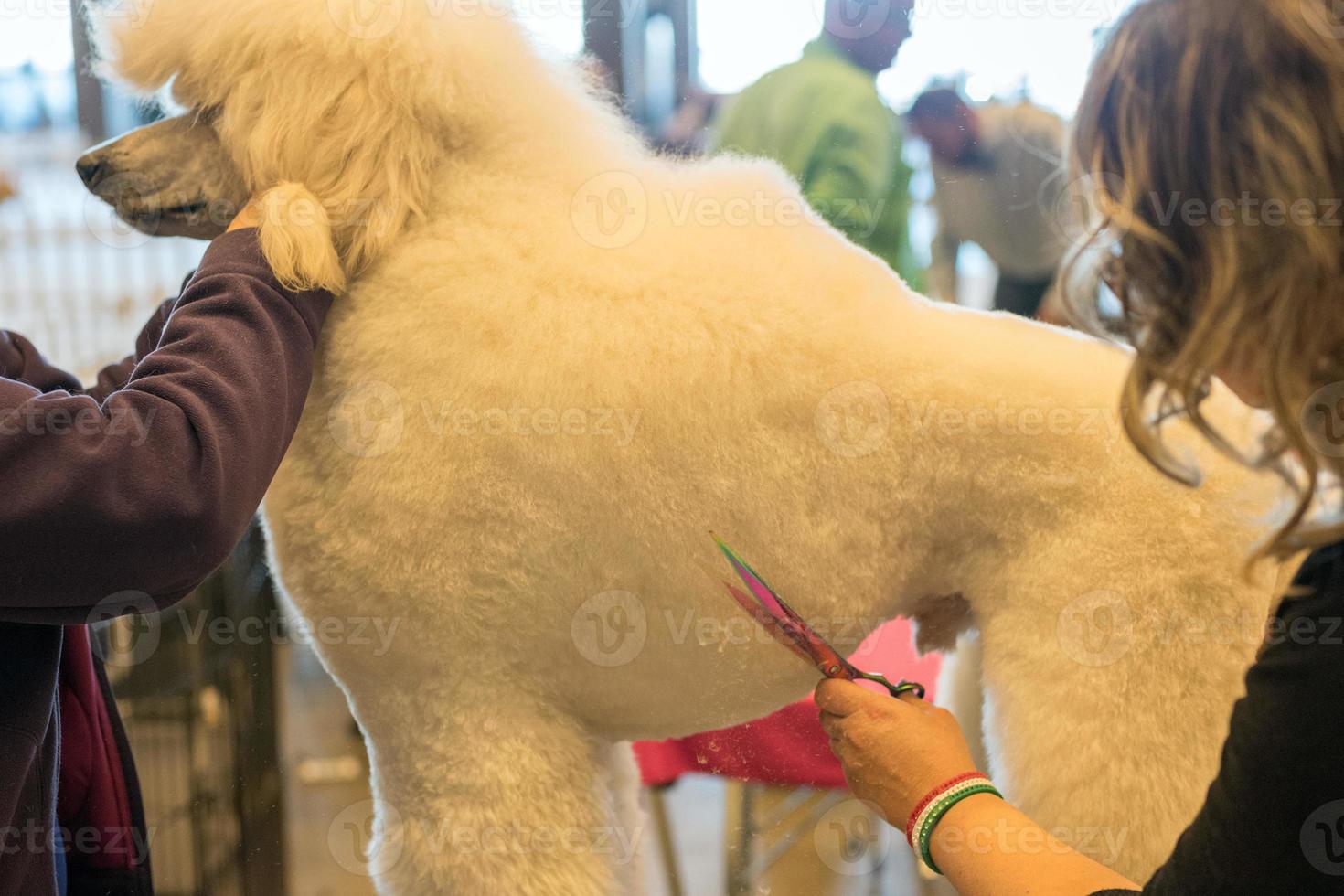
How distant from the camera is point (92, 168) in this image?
0.89 metres

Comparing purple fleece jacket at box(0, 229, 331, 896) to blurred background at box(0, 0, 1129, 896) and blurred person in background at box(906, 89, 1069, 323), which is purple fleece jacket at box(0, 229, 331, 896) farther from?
blurred person in background at box(906, 89, 1069, 323)

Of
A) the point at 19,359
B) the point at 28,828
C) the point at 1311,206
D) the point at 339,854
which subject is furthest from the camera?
the point at 339,854

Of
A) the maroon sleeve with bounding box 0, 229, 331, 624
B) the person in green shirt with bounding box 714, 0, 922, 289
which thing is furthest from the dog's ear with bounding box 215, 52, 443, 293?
the person in green shirt with bounding box 714, 0, 922, 289

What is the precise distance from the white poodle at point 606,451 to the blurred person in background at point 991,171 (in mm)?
385

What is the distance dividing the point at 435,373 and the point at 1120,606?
1.84 ft

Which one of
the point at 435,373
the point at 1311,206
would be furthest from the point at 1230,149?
the point at 435,373

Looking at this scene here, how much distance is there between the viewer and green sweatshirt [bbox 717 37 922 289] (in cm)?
113

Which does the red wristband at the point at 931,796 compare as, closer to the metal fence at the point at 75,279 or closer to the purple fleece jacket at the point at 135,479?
the purple fleece jacket at the point at 135,479

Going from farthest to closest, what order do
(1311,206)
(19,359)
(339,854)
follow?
(339,854)
(19,359)
(1311,206)

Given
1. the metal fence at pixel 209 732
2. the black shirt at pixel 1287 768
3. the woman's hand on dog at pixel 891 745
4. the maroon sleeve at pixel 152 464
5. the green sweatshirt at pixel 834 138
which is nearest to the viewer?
the black shirt at pixel 1287 768

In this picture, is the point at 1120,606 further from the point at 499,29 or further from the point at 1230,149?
the point at 499,29

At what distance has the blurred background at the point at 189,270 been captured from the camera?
3.98 feet

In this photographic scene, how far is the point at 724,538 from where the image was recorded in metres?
0.85

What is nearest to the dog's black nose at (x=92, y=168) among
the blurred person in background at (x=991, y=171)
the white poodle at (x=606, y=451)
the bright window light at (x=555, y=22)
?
the white poodle at (x=606, y=451)
